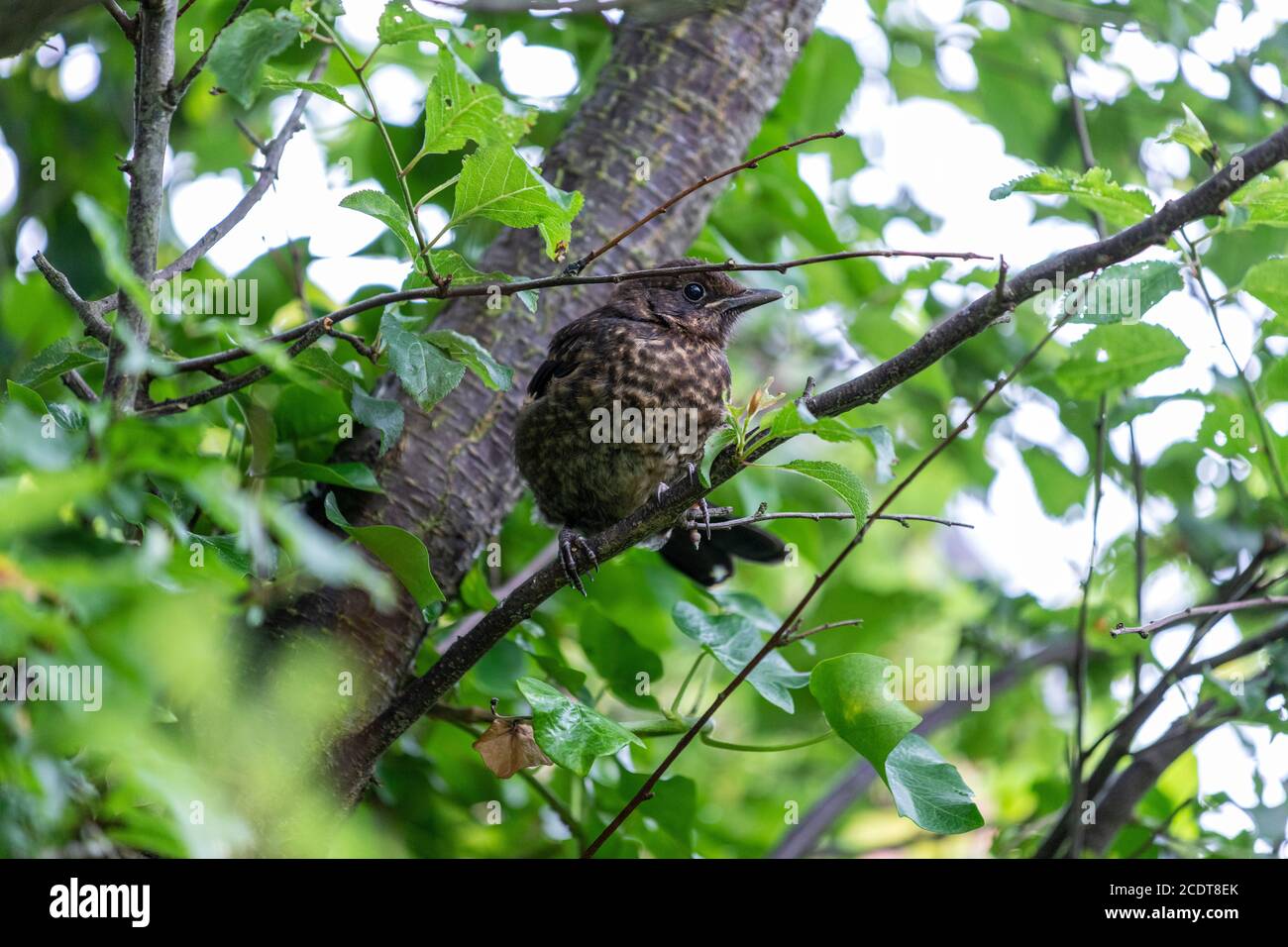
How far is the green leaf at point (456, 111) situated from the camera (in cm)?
178

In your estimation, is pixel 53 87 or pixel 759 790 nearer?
pixel 53 87

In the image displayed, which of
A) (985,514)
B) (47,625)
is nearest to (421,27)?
(47,625)

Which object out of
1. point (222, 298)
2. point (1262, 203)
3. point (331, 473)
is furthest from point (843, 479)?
point (222, 298)

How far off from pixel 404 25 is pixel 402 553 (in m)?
0.87

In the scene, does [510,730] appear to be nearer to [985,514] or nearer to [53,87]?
[985,514]

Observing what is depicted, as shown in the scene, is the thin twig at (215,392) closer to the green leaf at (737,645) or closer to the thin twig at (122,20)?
the thin twig at (122,20)

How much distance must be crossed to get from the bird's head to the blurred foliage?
0.20 m

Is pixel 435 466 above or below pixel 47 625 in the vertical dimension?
above

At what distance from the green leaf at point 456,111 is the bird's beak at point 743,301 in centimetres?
148

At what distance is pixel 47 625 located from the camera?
2.59 feet

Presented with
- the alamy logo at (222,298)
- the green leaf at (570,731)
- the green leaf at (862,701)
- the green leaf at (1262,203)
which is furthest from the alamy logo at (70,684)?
the green leaf at (1262,203)

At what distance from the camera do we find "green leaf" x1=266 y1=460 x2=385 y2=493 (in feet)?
6.73

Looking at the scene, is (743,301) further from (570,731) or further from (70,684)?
(70,684)

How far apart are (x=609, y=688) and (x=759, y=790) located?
2.24 meters
